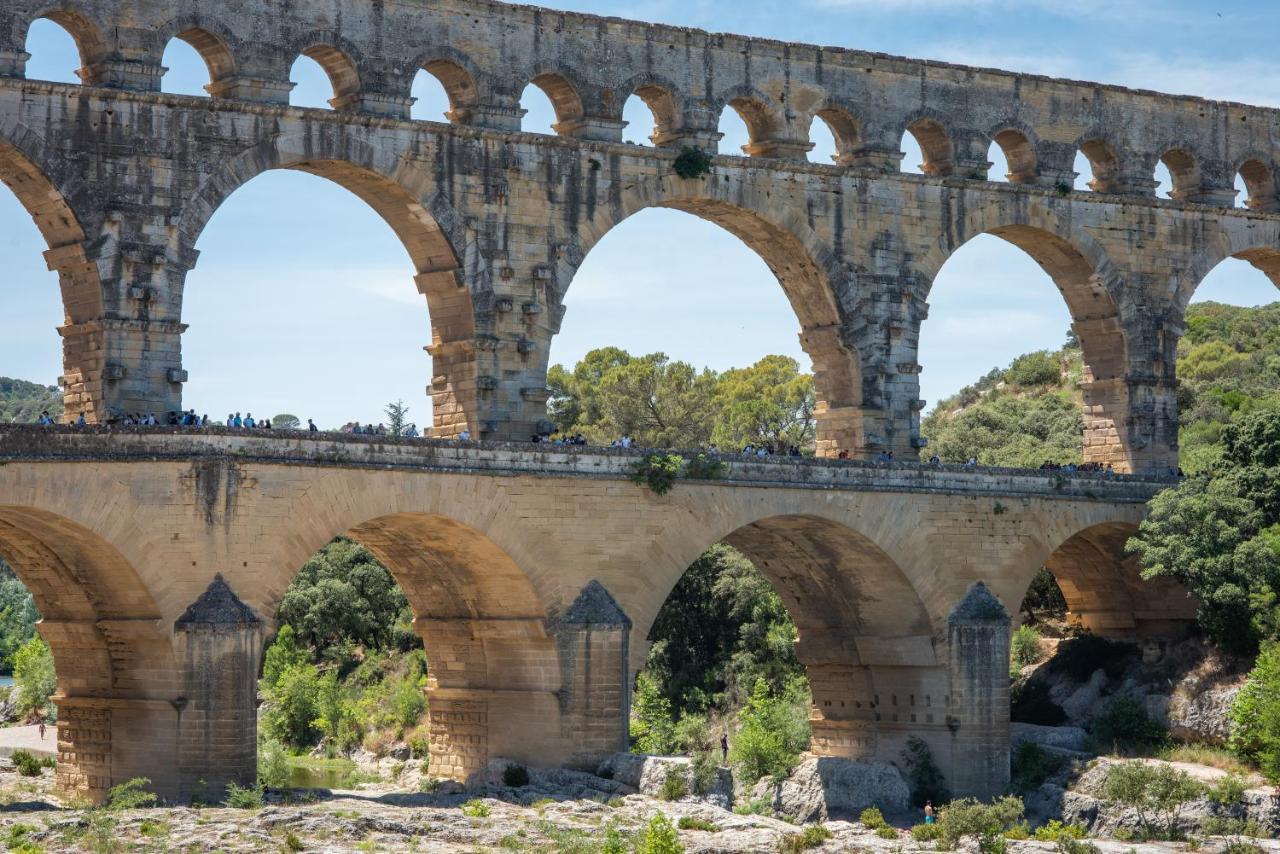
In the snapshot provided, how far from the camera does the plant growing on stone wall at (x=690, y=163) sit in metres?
51.8

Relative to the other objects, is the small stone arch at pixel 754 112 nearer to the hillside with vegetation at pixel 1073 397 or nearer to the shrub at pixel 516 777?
the hillside with vegetation at pixel 1073 397

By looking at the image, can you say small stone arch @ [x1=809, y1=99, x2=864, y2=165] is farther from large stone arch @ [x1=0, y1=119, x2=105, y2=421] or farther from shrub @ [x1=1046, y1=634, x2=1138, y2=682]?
large stone arch @ [x1=0, y1=119, x2=105, y2=421]

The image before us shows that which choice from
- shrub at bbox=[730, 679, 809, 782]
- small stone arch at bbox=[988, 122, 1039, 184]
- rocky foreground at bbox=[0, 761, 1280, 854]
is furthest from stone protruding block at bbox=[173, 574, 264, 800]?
small stone arch at bbox=[988, 122, 1039, 184]

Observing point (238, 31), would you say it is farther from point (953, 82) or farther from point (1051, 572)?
point (1051, 572)

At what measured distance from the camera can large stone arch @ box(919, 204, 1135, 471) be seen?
189 ft

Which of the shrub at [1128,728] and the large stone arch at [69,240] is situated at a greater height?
the large stone arch at [69,240]

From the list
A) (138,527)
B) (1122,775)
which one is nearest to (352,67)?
(138,527)

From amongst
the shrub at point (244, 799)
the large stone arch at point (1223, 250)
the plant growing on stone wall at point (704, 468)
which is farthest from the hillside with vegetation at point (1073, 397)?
the shrub at point (244, 799)

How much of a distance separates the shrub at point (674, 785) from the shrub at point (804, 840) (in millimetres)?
2500

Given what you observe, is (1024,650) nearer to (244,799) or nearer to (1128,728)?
(1128,728)

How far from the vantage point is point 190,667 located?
41438mm

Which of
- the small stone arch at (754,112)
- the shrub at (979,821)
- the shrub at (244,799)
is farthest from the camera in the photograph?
the small stone arch at (754,112)

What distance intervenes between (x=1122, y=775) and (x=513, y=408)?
1569 centimetres

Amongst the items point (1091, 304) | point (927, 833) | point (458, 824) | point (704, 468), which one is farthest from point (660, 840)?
point (1091, 304)
